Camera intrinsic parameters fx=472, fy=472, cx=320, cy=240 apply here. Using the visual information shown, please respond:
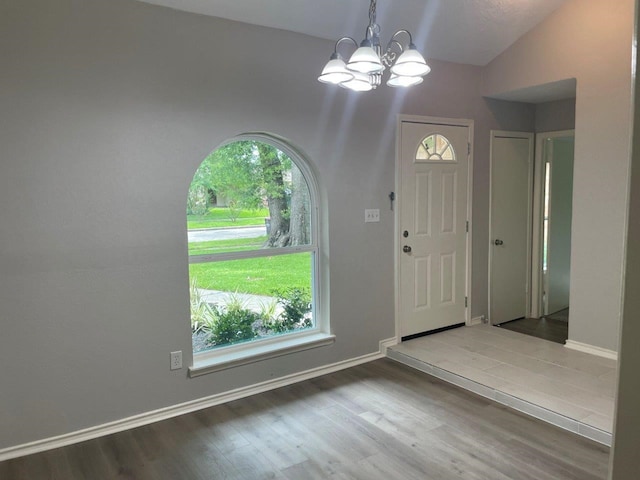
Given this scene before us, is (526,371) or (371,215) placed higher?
(371,215)

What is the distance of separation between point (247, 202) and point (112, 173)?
38.3 inches

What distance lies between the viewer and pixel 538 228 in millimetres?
5270

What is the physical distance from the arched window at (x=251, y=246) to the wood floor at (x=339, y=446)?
581 millimetres

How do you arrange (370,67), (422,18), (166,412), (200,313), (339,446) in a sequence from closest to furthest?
(370,67), (339,446), (166,412), (200,313), (422,18)

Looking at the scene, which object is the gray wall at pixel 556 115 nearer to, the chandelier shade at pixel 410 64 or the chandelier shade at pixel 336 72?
the chandelier shade at pixel 410 64

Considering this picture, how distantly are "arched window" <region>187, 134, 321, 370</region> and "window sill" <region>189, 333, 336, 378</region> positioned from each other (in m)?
0.03

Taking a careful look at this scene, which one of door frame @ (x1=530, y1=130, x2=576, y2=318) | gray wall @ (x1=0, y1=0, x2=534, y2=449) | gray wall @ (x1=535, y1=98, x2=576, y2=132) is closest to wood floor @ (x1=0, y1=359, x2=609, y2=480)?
gray wall @ (x1=0, y1=0, x2=534, y2=449)

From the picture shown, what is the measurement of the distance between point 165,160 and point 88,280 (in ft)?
2.84

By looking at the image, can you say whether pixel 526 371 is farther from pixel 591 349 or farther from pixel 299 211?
pixel 299 211

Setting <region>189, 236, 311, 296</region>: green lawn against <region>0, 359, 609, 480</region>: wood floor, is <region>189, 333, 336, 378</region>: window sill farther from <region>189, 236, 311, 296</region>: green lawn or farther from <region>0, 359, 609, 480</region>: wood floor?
<region>189, 236, 311, 296</region>: green lawn

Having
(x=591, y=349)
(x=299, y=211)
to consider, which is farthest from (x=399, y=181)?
(x=591, y=349)

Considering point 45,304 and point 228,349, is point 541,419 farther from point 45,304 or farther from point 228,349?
point 45,304

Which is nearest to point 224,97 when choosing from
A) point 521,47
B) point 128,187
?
point 128,187

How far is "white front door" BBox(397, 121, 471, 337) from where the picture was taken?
418 centimetres
